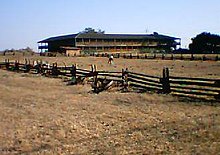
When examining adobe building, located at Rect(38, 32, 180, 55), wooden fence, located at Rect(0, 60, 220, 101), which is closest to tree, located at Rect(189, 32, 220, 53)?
adobe building, located at Rect(38, 32, 180, 55)

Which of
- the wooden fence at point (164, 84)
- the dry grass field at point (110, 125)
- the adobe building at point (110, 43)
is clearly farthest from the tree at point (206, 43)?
the dry grass field at point (110, 125)

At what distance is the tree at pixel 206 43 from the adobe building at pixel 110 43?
12.7 meters

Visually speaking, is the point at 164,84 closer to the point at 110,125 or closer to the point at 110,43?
the point at 110,125

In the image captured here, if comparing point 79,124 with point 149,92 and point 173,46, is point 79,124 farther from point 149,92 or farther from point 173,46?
point 173,46

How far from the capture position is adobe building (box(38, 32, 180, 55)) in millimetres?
94188

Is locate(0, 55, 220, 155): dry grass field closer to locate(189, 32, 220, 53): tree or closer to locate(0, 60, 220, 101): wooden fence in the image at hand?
locate(0, 60, 220, 101): wooden fence

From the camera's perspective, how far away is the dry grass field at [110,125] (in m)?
9.39

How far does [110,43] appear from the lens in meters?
98.6

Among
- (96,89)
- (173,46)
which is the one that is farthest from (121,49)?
(96,89)

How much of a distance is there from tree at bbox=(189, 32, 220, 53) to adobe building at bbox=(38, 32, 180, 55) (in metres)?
12.7

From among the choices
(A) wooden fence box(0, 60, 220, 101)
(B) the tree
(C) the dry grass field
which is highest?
(B) the tree

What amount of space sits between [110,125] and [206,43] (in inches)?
3096

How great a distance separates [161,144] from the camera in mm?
9477

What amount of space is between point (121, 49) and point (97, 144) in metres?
90.7
